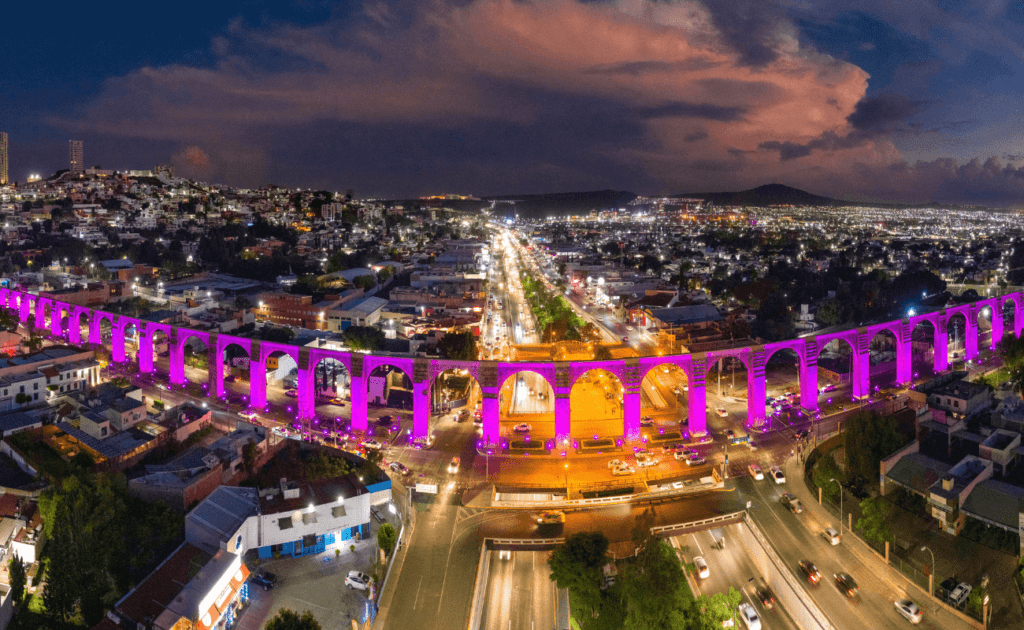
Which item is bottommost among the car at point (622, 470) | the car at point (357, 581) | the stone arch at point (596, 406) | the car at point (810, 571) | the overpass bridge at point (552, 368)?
the car at point (357, 581)

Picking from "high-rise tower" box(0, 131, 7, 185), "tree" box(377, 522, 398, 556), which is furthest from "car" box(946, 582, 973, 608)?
"high-rise tower" box(0, 131, 7, 185)

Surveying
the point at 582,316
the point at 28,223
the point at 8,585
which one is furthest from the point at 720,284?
the point at 28,223

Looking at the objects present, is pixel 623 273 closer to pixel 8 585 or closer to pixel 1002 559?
pixel 1002 559

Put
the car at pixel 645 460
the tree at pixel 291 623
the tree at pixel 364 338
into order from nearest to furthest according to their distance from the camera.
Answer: the tree at pixel 291 623 < the car at pixel 645 460 < the tree at pixel 364 338

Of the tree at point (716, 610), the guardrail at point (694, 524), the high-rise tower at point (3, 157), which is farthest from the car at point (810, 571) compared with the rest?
the high-rise tower at point (3, 157)

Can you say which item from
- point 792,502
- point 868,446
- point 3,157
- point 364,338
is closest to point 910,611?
point 792,502

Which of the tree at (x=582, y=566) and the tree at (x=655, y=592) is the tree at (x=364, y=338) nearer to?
the tree at (x=582, y=566)

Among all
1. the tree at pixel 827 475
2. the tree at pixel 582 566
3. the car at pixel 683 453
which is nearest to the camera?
the tree at pixel 582 566
